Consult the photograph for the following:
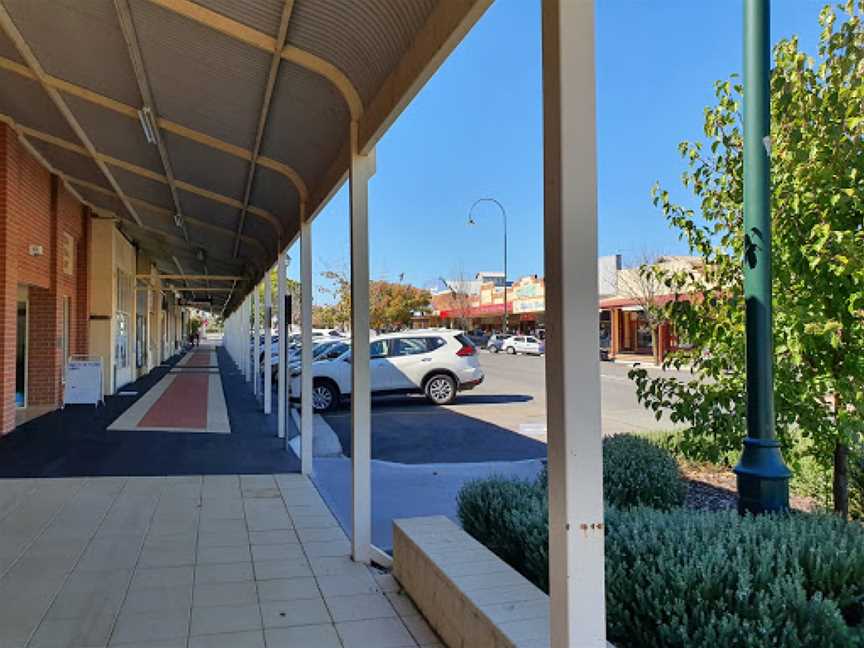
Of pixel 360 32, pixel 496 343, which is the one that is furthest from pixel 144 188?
pixel 496 343

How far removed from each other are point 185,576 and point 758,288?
3.98 metres

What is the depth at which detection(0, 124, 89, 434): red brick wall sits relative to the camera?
9.16 metres

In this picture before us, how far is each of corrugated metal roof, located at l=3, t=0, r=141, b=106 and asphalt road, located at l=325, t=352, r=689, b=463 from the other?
207 inches

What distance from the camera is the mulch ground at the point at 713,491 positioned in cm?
637

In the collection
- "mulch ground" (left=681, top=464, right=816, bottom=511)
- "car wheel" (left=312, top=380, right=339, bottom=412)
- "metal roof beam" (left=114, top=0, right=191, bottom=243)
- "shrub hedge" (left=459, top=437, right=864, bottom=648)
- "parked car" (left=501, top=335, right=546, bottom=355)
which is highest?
"metal roof beam" (left=114, top=0, right=191, bottom=243)

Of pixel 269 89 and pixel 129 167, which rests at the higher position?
pixel 129 167

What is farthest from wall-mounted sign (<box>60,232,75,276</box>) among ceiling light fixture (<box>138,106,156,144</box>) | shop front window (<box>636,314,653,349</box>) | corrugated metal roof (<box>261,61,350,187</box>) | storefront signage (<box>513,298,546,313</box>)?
storefront signage (<box>513,298,546,313</box>)

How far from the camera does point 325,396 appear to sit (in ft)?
48.7

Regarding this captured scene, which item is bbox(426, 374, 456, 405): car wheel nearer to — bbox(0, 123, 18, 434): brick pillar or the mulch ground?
the mulch ground

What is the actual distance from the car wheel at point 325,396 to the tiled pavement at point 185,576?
8034 millimetres

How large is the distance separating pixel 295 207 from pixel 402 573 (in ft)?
17.1

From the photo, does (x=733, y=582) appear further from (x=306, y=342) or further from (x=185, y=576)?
(x=306, y=342)

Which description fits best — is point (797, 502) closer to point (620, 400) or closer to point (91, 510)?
point (91, 510)

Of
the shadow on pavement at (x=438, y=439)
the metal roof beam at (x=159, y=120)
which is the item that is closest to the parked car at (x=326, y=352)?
the shadow on pavement at (x=438, y=439)
